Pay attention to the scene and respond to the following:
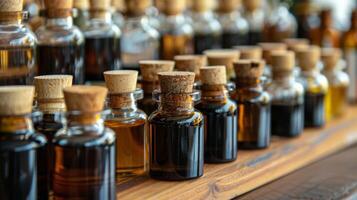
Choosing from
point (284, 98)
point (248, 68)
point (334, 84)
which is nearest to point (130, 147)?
point (248, 68)

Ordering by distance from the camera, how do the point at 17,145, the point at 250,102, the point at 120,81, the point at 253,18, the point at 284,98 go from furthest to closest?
the point at 253,18 → the point at 284,98 → the point at 250,102 → the point at 120,81 → the point at 17,145

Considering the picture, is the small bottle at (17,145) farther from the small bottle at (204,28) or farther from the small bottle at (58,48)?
the small bottle at (204,28)

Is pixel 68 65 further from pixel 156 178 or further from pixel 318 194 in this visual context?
pixel 318 194

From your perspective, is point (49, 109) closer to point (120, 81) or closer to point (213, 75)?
point (120, 81)

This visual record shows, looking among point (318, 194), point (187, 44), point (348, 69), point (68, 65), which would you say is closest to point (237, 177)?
point (318, 194)

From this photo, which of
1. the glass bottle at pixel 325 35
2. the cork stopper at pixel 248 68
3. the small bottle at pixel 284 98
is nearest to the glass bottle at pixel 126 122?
the cork stopper at pixel 248 68
